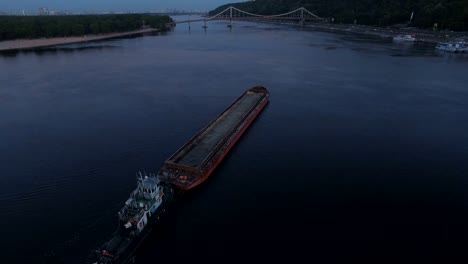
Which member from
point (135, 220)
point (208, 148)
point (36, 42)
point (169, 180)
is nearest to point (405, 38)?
point (208, 148)

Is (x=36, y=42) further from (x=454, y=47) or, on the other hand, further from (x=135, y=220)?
(x=454, y=47)

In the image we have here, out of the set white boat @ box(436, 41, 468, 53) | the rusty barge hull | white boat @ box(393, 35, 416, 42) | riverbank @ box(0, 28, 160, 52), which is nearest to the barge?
the rusty barge hull

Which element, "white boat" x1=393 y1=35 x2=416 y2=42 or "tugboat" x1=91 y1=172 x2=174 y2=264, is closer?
"tugboat" x1=91 y1=172 x2=174 y2=264

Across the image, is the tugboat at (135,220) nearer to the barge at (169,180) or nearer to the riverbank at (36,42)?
the barge at (169,180)

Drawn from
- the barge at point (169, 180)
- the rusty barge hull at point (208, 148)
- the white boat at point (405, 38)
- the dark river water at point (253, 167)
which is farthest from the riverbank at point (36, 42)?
the white boat at point (405, 38)

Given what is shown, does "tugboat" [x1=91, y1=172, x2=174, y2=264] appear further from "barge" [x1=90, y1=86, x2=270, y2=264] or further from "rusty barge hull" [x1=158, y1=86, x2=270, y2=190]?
"rusty barge hull" [x1=158, y1=86, x2=270, y2=190]

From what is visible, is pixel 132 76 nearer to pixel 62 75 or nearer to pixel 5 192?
pixel 62 75

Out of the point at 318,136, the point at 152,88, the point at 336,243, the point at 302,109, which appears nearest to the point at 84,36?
the point at 152,88
